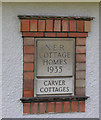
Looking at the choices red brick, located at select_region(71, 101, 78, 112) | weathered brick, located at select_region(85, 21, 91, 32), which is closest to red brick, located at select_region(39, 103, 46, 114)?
red brick, located at select_region(71, 101, 78, 112)

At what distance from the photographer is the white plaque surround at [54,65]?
7.39 feet

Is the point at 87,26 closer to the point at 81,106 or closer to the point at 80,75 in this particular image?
the point at 80,75

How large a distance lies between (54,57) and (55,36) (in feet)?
1.13

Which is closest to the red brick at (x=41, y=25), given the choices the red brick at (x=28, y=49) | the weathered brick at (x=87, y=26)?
the red brick at (x=28, y=49)

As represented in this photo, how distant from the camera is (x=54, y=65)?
7.48ft

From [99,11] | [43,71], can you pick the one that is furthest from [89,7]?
[43,71]

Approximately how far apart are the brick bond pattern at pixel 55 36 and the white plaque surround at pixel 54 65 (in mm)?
77

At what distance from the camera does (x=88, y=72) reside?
2.30 meters

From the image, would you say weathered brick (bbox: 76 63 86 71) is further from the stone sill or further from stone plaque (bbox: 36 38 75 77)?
the stone sill

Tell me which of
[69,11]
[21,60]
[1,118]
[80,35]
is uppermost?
[69,11]

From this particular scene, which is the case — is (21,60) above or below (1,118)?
above

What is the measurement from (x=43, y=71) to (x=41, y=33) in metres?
0.62

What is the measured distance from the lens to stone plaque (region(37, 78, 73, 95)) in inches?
89.5

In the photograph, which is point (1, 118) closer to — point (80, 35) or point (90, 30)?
point (80, 35)
